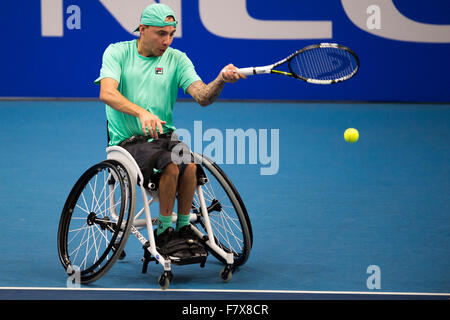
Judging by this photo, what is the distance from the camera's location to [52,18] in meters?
9.98

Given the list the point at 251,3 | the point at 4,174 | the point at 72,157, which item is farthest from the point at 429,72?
the point at 4,174

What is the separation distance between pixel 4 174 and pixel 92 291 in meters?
2.96

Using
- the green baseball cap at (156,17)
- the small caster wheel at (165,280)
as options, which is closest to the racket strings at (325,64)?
the green baseball cap at (156,17)

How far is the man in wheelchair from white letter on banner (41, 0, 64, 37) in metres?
6.35

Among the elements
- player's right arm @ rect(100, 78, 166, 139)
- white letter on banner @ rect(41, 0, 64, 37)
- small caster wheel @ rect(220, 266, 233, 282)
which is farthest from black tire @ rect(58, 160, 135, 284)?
white letter on banner @ rect(41, 0, 64, 37)

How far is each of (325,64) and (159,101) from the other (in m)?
0.87

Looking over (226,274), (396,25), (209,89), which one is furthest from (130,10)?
(226,274)

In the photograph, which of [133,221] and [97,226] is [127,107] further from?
[97,226]

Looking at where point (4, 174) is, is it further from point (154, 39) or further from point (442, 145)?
point (442, 145)

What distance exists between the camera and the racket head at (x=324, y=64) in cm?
371

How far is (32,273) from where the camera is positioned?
12.5ft

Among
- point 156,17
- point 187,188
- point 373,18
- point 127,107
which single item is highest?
point 373,18

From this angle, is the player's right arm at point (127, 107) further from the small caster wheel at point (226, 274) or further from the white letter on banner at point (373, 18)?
the white letter on banner at point (373, 18)

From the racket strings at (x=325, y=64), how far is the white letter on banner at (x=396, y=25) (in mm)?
6294
